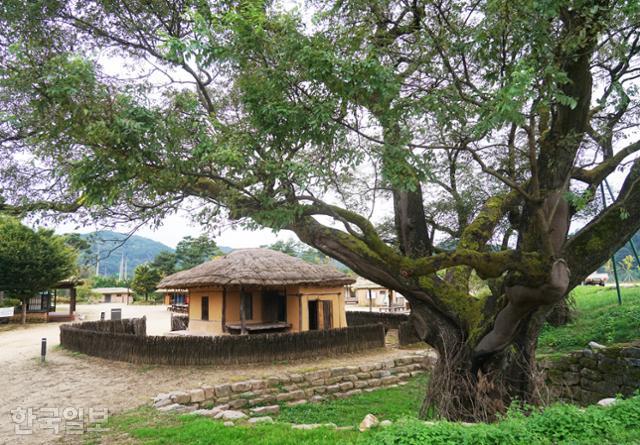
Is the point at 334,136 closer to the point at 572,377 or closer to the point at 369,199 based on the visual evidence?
the point at 369,199

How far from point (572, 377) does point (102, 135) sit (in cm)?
1051

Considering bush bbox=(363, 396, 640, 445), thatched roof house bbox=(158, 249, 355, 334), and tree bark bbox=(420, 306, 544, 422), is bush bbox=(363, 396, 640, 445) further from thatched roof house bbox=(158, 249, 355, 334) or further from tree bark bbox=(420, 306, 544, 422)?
thatched roof house bbox=(158, 249, 355, 334)

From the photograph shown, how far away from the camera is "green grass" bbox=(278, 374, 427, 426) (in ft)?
27.3

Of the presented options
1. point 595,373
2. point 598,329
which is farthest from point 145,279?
point 595,373

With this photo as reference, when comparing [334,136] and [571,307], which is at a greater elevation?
[334,136]

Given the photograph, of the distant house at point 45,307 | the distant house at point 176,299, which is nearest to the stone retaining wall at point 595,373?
the distant house at point 176,299

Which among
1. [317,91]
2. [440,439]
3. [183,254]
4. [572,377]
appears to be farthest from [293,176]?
[183,254]

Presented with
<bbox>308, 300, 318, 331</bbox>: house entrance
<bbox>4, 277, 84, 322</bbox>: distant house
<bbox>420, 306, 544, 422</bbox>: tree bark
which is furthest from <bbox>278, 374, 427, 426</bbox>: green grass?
<bbox>4, 277, 84, 322</bbox>: distant house

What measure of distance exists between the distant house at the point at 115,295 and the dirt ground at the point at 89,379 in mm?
35154

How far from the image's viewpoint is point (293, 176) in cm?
453

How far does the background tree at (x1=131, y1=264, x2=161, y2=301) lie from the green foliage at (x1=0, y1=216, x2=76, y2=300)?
20.3 m

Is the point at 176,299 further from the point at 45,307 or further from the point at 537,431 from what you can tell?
the point at 537,431

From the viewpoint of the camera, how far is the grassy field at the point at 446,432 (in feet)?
12.7

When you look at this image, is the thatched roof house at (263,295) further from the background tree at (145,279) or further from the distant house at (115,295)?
the distant house at (115,295)
